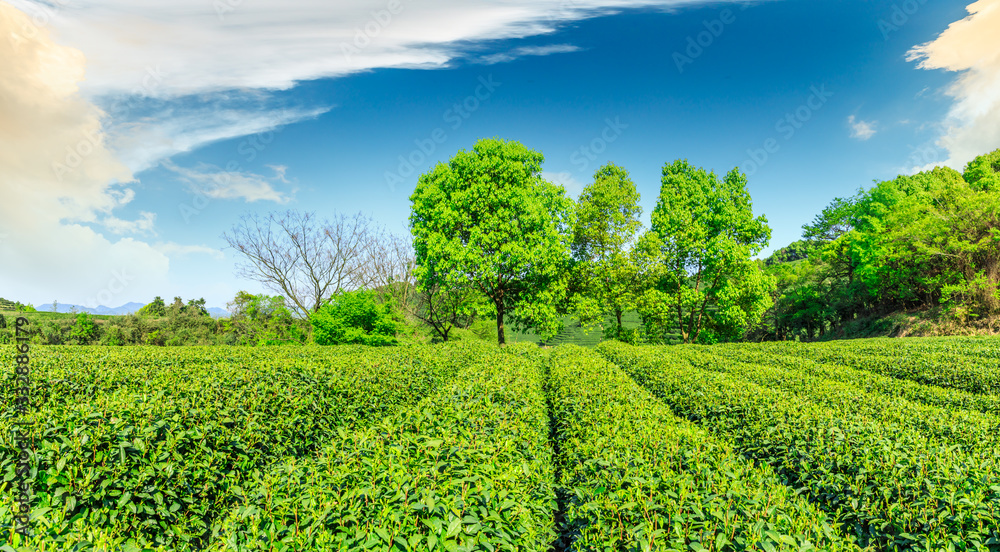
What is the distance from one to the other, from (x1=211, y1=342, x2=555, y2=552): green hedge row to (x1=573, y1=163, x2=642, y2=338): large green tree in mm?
18671

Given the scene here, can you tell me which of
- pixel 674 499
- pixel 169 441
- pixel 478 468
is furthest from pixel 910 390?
pixel 169 441

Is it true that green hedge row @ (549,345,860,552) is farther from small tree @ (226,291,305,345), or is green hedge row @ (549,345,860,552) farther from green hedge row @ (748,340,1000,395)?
small tree @ (226,291,305,345)

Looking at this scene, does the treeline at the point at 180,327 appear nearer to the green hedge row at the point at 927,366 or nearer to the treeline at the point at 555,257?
the treeline at the point at 555,257

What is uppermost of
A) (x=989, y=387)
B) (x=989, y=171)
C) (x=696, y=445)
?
(x=989, y=171)

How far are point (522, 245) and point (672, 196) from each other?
10.4 m

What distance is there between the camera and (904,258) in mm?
27844

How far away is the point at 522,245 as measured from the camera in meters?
19.1

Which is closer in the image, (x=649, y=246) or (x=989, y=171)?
(x=649, y=246)

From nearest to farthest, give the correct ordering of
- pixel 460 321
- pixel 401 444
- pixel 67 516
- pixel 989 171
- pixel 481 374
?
1. pixel 67 516
2. pixel 401 444
3. pixel 481 374
4. pixel 460 321
5. pixel 989 171

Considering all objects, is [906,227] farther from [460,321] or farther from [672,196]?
[460,321]

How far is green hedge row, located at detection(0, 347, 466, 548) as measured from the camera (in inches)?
142

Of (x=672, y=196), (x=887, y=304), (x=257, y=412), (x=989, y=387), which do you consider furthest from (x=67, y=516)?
(x=887, y=304)

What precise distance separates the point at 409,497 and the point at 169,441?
314 centimetres

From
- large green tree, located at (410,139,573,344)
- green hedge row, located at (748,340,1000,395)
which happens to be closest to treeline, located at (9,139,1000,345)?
large green tree, located at (410,139,573,344)
